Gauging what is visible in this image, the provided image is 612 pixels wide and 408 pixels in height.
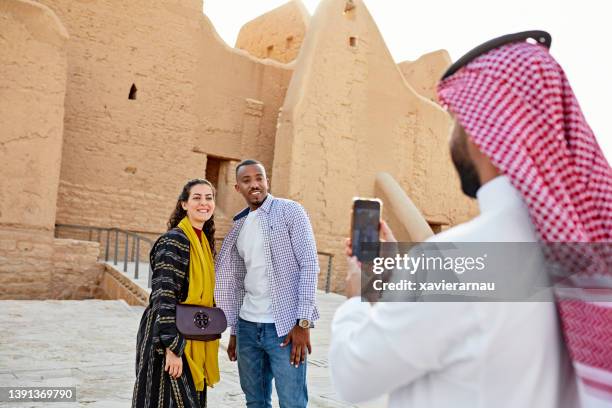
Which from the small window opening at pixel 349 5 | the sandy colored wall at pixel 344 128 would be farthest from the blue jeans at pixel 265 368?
the small window opening at pixel 349 5

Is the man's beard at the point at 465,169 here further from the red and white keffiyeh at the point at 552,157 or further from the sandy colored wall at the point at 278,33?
the sandy colored wall at the point at 278,33

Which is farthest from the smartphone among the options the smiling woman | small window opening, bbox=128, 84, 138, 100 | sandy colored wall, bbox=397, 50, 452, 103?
sandy colored wall, bbox=397, 50, 452, 103

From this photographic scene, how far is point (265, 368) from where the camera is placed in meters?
3.33

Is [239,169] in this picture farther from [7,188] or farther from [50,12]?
[50,12]

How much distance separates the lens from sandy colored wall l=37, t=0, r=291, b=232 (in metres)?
12.1

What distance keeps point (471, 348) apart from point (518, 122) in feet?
1.57

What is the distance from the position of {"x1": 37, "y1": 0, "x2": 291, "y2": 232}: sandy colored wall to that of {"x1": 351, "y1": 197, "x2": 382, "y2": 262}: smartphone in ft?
37.6

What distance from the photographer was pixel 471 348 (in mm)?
1076

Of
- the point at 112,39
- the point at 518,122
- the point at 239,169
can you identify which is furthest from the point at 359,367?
the point at 112,39

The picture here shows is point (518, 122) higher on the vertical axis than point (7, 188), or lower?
higher

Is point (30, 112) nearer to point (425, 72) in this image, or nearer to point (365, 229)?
point (365, 229)

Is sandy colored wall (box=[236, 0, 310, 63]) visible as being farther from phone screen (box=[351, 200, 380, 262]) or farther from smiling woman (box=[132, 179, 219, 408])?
phone screen (box=[351, 200, 380, 262])

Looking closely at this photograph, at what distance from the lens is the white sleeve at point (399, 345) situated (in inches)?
42.7

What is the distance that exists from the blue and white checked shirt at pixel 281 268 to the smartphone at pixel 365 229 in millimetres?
1606
